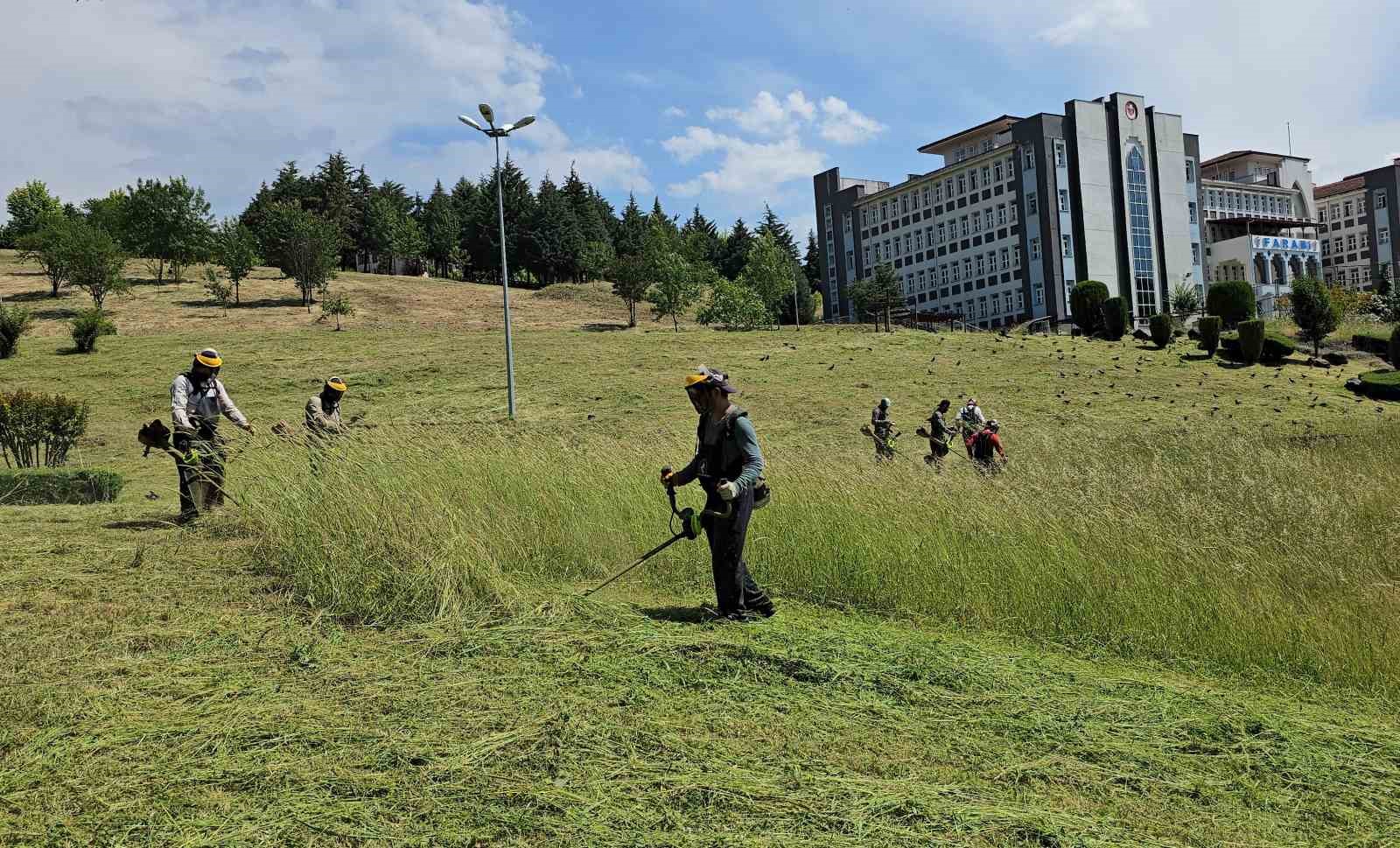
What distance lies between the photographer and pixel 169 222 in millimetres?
56406

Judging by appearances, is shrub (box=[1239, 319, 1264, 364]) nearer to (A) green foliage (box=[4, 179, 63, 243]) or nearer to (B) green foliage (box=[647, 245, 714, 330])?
(B) green foliage (box=[647, 245, 714, 330])

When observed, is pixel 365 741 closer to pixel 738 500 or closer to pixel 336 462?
pixel 738 500

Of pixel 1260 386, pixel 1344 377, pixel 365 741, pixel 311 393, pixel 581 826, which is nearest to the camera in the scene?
pixel 581 826

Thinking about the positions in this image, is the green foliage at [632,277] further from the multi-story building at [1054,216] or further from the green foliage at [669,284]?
the multi-story building at [1054,216]

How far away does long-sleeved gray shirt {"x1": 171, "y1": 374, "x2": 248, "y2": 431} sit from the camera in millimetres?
8719

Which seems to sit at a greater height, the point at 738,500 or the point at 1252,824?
the point at 738,500

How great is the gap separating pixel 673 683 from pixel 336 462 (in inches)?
159

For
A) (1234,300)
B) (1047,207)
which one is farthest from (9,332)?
(1047,207)

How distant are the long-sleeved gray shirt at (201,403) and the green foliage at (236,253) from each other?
46.7 metres

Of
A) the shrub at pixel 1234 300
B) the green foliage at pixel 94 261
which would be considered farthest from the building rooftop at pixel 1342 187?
the green foliage at pixel 94 261

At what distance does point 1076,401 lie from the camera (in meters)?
27.0

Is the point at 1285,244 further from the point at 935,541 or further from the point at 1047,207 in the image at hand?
the point at 935,541

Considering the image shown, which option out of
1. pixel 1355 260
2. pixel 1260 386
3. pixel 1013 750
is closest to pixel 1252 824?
pixel 1013 750

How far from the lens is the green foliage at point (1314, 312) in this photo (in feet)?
132
